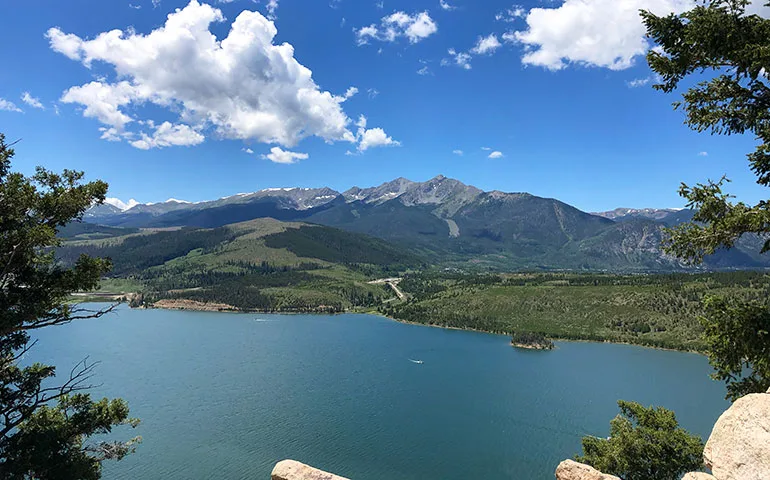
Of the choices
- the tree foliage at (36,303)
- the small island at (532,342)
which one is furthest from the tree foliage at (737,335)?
the small island at (532,342)

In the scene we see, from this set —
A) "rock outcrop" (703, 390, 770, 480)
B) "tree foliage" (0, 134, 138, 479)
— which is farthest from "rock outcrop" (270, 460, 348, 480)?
"rock outcrop" (703, 390, 770, 480)

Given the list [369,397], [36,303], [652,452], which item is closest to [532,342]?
[369,397]

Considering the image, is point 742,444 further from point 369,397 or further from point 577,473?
point 369,397

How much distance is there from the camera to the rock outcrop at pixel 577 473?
52.6 feet

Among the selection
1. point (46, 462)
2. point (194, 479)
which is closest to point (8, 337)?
point (46, 462)

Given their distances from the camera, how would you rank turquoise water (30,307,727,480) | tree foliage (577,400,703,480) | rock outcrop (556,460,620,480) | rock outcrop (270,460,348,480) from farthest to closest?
turquoise water (30,307,727,480), tree foliage (577,400,703,480), rock outcrop (556,460,620,480), rock outcrop (270,460,348,480)

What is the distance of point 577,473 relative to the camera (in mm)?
16547

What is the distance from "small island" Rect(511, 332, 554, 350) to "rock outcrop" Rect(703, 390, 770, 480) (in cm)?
15125

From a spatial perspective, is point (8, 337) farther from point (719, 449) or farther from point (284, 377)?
point (284, 377)

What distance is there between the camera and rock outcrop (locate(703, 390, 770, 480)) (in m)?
9.34

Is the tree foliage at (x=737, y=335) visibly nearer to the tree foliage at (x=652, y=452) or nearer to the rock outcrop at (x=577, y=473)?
the rock outcrop at (x=577, y=473)

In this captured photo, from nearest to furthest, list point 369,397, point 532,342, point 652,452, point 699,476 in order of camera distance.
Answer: point 699,476
point 652,452
point 369,397
point 532,342

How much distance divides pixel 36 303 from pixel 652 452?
44.5 m

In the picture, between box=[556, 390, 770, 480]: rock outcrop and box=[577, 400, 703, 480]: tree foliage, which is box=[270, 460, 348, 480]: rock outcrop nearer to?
box=[556, 390, 770, 480]: rock outcrop
